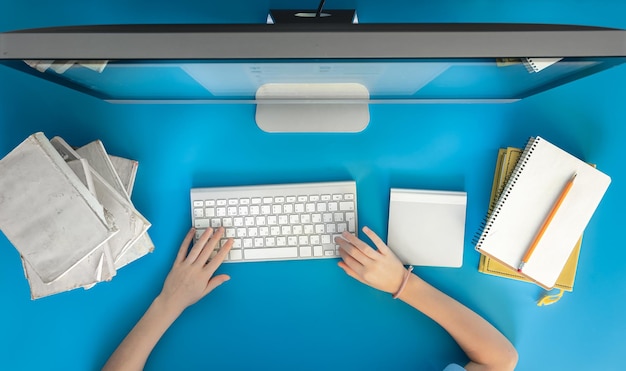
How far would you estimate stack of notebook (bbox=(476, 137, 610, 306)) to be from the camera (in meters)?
0.76

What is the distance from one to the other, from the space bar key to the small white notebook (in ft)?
0.66

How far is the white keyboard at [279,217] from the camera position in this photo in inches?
32.2

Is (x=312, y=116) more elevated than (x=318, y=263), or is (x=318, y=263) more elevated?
(x=312, y=116)

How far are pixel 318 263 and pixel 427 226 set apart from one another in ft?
0.78

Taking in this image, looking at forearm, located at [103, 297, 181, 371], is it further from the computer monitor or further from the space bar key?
the computer monitor

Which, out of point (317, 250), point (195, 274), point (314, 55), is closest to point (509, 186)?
point (317, 250)

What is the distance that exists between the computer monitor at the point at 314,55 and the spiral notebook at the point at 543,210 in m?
0.17

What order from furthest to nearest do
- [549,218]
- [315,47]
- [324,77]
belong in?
[549,218] → [324,77] → [315,47]

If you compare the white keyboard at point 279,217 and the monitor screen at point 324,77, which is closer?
the monitor screen at point 324,77

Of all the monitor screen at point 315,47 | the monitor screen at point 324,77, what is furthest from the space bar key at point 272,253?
the monitor screen at point 315,47

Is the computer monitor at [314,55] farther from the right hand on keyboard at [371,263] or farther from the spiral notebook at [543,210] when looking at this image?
the right hand on keyboard at [371,263]

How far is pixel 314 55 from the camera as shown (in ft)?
1.42

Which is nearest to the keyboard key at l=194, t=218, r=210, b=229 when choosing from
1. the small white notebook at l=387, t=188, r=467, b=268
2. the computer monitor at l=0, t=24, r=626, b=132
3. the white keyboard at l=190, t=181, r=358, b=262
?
the white keyboard at l=190, t=181, r=358, b=262

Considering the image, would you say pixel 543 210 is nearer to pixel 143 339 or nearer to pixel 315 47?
pixel 315 47
